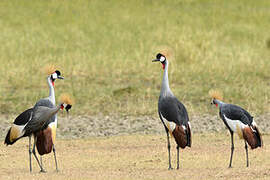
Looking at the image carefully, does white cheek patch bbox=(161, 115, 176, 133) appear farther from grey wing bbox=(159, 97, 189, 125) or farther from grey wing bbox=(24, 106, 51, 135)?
grey wing bbox=(24, 106, 51, 135)

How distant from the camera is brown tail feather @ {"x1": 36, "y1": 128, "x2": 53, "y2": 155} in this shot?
10.1 m

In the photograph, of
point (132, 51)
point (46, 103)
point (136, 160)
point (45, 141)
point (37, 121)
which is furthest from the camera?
point (132, 51)

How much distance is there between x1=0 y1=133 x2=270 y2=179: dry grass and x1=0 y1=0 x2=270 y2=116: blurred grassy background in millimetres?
1636

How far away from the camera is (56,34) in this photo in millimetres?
27109

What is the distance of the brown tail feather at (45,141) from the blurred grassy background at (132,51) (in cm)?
232

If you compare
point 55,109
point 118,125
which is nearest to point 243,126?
point 55,109

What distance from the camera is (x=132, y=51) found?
→ 79.1 feet

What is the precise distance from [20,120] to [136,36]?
56.9ft

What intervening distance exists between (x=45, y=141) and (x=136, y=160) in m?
1.60

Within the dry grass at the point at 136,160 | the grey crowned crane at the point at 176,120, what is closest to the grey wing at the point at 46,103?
the dry grass at the point at 136,160

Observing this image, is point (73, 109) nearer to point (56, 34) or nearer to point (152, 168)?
point (152, 168)

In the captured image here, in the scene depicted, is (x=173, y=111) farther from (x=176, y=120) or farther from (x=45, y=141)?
(x=45, y=141)

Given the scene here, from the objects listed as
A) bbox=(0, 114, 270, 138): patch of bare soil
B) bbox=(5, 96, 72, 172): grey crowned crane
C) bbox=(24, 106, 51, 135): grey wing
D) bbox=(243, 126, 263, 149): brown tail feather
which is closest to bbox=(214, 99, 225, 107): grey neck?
bbox=(243, 126, 263, 149): brown tail feather

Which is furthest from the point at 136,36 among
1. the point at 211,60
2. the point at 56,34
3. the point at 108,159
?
the point at 108,159
